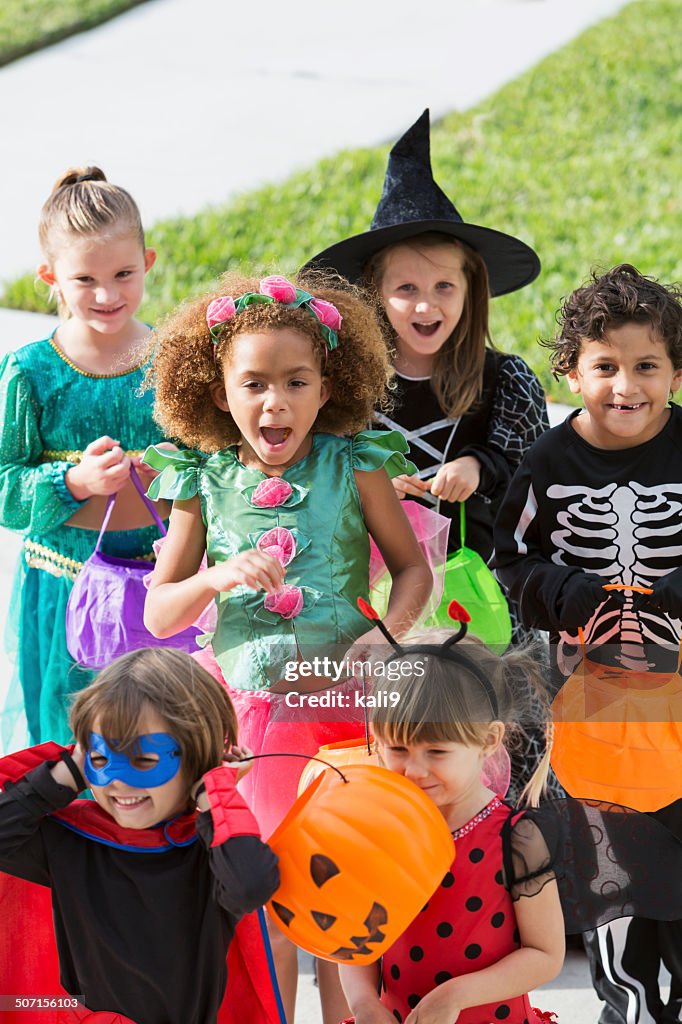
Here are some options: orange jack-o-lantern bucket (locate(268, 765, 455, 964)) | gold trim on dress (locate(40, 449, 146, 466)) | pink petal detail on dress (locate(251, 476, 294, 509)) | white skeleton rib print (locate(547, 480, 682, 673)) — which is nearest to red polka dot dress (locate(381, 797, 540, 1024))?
orange jack-o-lantern bucket (locate(268, 765, 455, 964))

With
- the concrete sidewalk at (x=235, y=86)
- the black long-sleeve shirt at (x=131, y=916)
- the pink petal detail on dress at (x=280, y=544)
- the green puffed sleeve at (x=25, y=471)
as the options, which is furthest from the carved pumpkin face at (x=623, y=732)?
the concrete sidewalk at (x=235, y=86)

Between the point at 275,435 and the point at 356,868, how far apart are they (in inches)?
34.1

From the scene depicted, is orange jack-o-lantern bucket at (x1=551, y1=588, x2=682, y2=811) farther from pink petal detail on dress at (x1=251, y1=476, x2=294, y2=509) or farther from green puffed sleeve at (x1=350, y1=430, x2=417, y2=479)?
pink petal detail on dress at (x1=251, y1=476, x2=294, y2=509)

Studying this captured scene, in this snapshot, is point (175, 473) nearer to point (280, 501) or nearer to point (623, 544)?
point (280, 501)

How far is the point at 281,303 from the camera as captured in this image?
2.66 metres

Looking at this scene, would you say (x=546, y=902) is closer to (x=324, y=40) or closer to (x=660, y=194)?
(x=660, y=194)

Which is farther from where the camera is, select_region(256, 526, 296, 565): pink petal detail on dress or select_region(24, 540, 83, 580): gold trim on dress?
select_region(24, 540, 83, 580): gold trim on dress

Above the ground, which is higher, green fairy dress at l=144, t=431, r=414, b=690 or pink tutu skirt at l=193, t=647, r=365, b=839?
green fairy dress at l=144, t=431, r=414, b=690

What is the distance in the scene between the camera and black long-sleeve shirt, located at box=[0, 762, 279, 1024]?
7.23 ft

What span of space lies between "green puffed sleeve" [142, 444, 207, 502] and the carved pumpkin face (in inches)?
31.4

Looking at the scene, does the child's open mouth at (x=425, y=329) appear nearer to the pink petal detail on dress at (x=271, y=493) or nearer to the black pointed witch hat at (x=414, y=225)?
the black pointed witch hat at (x=414, y=225)

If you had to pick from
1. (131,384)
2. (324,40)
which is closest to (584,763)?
(131,384)

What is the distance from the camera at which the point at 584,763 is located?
2703 millimetres

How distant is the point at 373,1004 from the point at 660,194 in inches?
293
